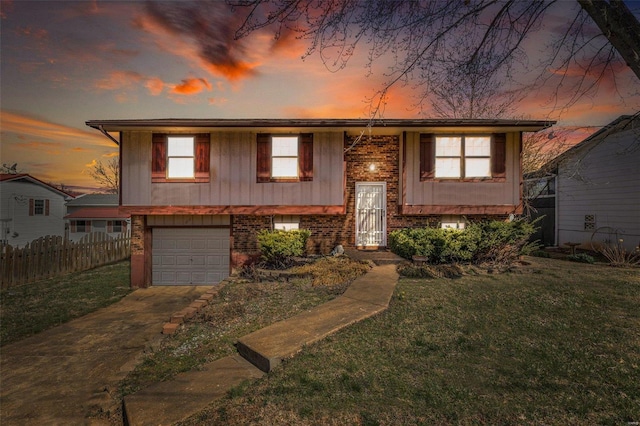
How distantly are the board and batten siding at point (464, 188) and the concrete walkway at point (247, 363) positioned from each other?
18.6ft

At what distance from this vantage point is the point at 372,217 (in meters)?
11.1

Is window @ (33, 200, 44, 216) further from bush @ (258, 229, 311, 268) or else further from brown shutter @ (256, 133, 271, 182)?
bush @ (258, 229, 311, 268)

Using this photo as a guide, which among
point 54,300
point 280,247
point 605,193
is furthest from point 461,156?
point 54,300

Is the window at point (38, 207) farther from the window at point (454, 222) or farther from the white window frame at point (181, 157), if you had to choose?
the window at point (454, 222)

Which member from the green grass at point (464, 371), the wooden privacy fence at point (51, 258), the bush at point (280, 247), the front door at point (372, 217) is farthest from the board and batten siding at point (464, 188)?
the wooden privacy fence at point (51, 258)

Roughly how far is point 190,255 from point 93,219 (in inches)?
800

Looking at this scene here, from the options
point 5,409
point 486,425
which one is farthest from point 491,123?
point 5,409

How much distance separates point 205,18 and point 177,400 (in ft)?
23.7

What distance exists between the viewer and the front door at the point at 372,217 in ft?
36.3

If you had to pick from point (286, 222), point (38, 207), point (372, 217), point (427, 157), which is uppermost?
point (427, 157)

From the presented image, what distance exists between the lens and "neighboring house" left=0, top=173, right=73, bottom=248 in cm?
2130

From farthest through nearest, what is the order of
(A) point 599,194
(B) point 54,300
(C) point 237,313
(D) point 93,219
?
(D) point 93,219
(A) point 599,194
(B) point 54,300
(C) point 237,313

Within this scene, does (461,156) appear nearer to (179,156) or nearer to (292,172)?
(292,172)

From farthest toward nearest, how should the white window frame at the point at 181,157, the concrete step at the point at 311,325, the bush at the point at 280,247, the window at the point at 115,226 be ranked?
1. the window at the point at 115,226
2. the white window frame at the point at 181,157
3. the bush at the point at 280,247
4. the concrete step at the point at 311,325
